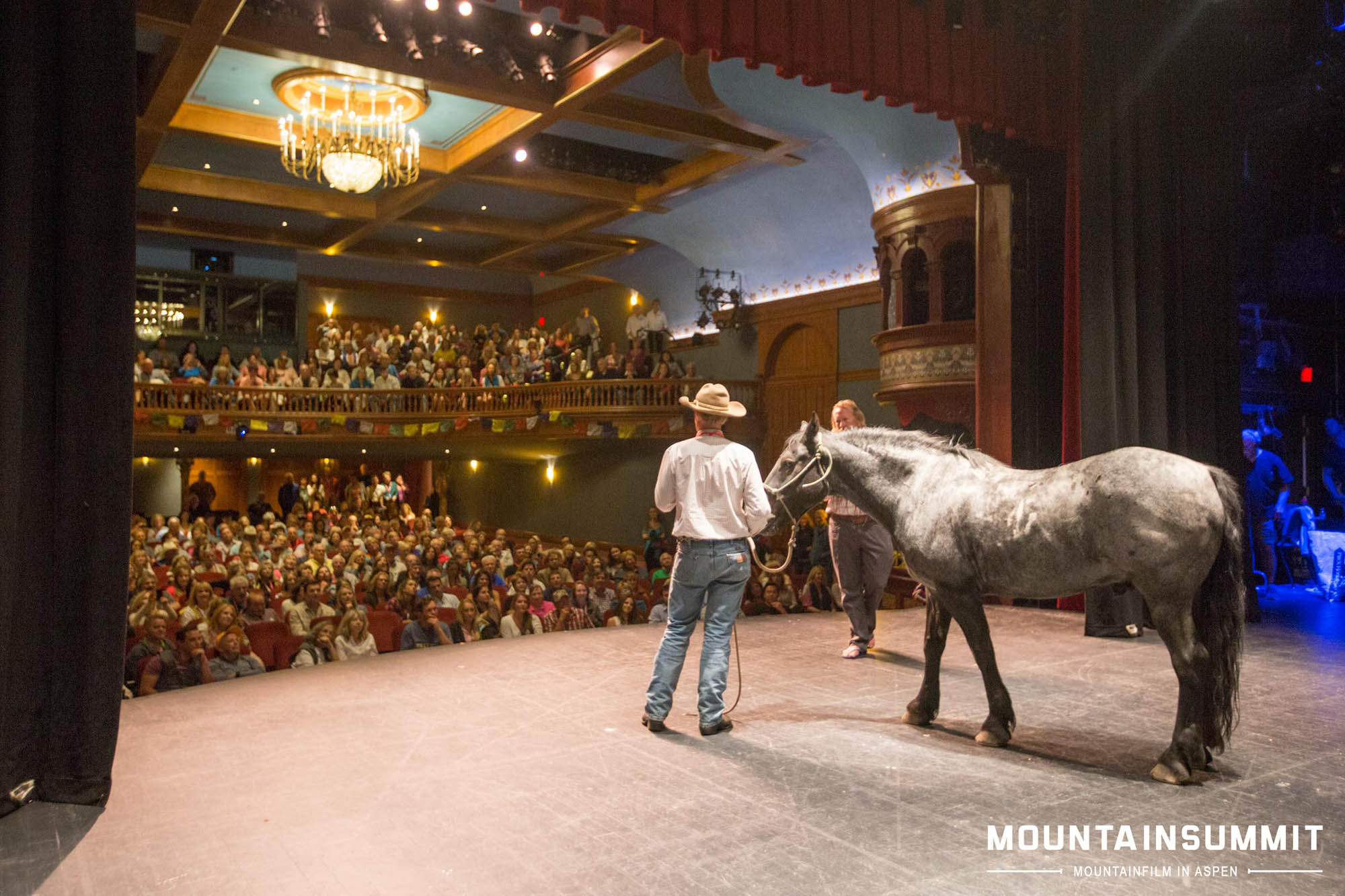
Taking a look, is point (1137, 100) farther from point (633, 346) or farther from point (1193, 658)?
point (633, 346)

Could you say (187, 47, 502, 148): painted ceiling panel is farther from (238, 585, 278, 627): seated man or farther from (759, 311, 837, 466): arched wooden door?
(238, 585, 278, 627): seated man

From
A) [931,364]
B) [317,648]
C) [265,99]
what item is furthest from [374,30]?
[317,648]

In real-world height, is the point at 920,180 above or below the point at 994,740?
above

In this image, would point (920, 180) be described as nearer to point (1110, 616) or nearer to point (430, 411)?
point (1110, 616)

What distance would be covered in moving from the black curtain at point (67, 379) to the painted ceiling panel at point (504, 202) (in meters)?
13.4

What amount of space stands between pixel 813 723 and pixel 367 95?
11.1m

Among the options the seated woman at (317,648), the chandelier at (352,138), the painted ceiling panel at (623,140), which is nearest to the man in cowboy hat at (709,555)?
the seated woman at (317,648)

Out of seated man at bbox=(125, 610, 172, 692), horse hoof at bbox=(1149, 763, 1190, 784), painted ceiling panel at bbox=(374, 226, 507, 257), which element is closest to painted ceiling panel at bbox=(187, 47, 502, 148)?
painted ceiling panel at bbox=(374, 226, 507, 257)

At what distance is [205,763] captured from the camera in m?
3.93

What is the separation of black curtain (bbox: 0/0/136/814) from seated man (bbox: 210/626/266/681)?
216cm

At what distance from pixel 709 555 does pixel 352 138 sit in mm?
9571

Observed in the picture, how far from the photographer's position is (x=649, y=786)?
363 cm

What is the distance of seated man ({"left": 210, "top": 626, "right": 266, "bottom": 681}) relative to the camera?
5746 millimetres

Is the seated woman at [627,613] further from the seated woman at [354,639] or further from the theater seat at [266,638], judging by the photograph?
the theater seat at [266,638]
